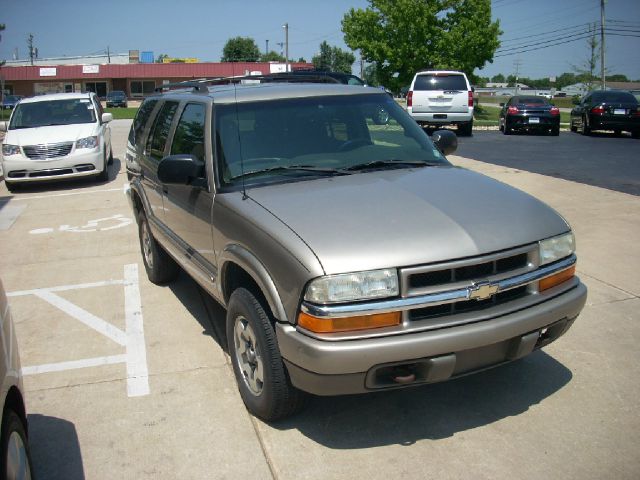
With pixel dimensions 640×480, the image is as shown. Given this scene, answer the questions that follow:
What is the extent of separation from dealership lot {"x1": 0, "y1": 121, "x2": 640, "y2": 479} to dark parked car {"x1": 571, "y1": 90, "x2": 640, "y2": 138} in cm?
1513

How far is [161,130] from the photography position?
5117 millimetres

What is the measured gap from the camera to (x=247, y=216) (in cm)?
335

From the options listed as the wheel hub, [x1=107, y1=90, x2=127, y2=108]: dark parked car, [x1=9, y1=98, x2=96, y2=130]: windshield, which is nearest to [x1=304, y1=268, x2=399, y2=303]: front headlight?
the wheel hub

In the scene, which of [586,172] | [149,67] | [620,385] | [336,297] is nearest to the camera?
[336,297]

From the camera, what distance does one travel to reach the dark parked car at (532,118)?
20906 millimetres

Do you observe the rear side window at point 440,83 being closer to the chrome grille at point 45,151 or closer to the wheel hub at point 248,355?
the chrome grille at point 45,151

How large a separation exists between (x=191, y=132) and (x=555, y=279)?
8.44 ft

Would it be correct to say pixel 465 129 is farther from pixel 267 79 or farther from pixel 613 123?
pixel 267 79

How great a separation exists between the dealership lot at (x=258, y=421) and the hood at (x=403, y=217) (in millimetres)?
1002

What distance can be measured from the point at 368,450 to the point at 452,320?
2.69 ft

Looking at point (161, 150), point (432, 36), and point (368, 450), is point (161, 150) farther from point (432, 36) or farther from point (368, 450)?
point (432, 36)

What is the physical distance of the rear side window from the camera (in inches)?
765

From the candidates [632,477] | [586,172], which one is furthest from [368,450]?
[586,172]

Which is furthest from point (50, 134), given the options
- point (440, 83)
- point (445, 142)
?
point (440, 83)
